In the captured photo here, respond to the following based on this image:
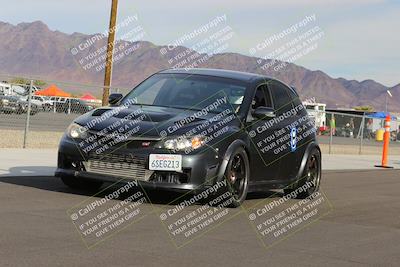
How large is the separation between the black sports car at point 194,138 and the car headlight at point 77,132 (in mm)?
11

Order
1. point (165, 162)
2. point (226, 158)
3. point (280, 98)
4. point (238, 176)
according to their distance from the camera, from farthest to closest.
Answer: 1. point (280, 98)
2. point (238, 176)
3. point (226, 158)
4. point (165, 162)

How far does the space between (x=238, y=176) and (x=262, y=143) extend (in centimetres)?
67

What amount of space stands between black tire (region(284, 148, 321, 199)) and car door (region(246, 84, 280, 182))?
0.82m

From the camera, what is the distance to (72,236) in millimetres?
5980

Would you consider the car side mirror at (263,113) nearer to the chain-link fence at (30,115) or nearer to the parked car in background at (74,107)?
the chain-link fence at (30,115)

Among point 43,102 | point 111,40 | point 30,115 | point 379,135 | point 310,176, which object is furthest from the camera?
point 379,135

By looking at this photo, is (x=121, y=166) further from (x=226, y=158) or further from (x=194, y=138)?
(x=226, y=158)

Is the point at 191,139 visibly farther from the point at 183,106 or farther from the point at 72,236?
the point at 72,236

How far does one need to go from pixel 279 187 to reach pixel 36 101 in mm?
10807

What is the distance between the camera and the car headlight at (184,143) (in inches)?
313

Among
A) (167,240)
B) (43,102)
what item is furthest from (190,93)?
(43,102)

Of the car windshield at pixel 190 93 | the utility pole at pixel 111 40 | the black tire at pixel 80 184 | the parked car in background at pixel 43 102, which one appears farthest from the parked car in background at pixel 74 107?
the black tire at pixel 80 184

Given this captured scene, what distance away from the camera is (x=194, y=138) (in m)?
8.04

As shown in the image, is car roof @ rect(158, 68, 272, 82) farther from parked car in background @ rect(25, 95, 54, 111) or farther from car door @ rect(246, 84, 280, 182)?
parked car in background @ rect(25, 95, 54, 111)
